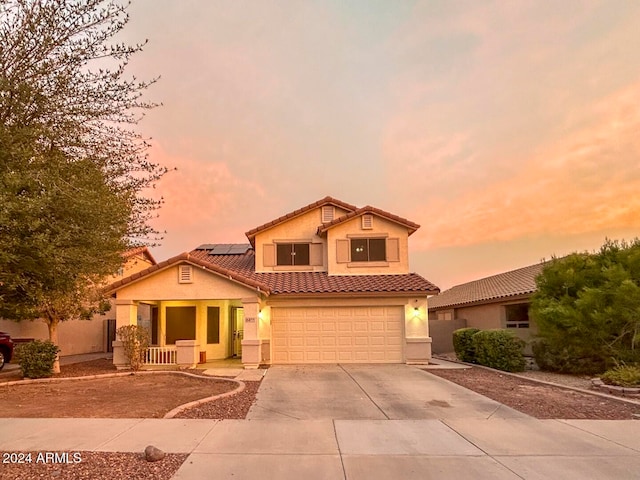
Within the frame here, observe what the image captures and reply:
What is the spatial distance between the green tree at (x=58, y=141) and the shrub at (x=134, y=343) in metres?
6.15

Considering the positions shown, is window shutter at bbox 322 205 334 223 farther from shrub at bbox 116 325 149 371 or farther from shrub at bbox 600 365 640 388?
shrub at bbox 600 365 640 388

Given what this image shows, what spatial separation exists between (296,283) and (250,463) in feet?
41.1

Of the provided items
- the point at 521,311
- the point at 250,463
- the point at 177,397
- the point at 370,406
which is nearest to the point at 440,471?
the point at 250,463

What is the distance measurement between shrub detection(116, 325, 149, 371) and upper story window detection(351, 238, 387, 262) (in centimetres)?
857

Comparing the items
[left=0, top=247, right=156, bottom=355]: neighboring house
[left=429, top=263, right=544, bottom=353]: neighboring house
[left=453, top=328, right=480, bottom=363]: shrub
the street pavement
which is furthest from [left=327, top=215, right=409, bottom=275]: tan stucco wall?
the street pavement

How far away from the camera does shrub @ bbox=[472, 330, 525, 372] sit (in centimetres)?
1504

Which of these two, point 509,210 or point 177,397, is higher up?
point 509,210

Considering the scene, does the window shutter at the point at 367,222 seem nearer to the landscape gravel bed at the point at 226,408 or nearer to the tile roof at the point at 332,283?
the tile roof at the point at 332,283

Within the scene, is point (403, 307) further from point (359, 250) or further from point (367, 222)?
point (367, 222)

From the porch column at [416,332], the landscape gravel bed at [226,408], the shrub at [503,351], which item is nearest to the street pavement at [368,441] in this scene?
the landscape gravel bed at [226,408]

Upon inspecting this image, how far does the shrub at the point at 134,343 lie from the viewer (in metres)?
15.6

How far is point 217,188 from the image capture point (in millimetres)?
21125

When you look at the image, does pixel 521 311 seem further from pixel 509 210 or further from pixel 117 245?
pixel 117 245

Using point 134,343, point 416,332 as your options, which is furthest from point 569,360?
point 134,343
